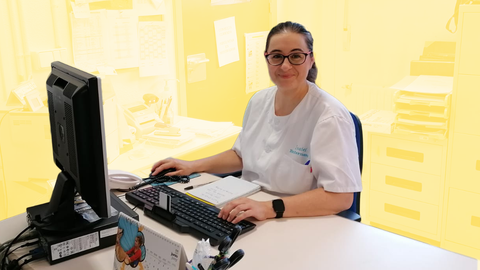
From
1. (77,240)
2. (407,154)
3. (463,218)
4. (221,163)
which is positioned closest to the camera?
(77,240)

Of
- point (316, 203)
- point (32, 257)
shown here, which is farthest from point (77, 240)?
point (316, 203)

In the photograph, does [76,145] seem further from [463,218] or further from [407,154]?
[463,218]

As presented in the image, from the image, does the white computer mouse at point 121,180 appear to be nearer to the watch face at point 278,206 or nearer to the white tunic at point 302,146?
the white tunic at point 302,146

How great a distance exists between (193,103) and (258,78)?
2.75 ft

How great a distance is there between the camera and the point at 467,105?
2830mm

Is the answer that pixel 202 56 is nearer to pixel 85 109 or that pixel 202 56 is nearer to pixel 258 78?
pixel 258 78

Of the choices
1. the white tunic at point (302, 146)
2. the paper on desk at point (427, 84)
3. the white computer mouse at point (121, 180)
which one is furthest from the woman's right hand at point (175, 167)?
the paper on desk at point (427, 84)

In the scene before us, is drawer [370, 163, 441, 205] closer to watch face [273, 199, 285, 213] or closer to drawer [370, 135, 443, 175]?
drawer [370, 135, 443, 175]

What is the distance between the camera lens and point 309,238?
134cm

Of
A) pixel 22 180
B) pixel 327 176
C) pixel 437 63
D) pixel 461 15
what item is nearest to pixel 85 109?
pixel 327 176

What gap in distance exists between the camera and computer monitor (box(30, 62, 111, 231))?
1130 millimetres

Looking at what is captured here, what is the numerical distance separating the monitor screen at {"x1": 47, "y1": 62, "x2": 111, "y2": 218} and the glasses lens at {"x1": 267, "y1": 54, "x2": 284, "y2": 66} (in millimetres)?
783

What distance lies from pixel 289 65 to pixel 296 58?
4 centimetres

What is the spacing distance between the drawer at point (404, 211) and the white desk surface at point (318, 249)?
1.92 metres
